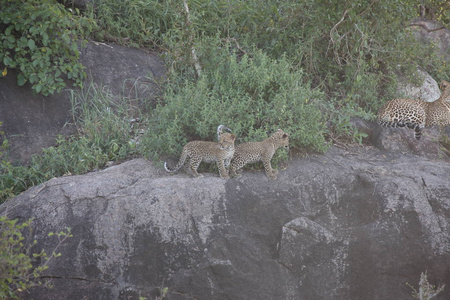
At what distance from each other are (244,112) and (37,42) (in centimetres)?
390

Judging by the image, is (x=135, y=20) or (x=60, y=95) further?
(x=135, y=20)

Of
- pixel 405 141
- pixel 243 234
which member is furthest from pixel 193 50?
pixel 243 234

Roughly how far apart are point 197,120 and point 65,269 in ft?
8.86

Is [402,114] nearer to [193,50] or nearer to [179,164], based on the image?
[193,50]

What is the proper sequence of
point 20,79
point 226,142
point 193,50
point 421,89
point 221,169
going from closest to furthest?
point 226,142 → point 221,169 → point 20,79 → point 193,50 → point 421,89

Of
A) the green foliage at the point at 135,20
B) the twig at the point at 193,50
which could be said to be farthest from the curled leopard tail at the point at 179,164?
the green foliage at the point at 135,20

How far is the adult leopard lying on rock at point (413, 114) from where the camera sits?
850 centimetres

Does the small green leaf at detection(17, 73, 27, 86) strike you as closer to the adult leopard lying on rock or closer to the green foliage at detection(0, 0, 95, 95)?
the green foliage at detection(0, 0, 95, 95)

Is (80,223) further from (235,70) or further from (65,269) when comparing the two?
(235,70)

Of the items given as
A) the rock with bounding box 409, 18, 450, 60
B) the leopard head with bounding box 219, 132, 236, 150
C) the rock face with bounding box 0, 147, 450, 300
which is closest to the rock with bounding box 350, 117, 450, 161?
the rock face with bounding box 0, 147, 450, 300

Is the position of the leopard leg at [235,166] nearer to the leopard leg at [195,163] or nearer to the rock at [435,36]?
the leopard leg at [195,163]

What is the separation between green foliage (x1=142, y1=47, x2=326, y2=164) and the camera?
7156 millimetres

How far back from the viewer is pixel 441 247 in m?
6.48

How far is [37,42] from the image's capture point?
857 cm
